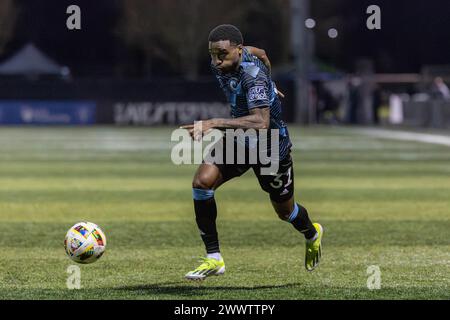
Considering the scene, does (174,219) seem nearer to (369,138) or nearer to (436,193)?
(436,193)

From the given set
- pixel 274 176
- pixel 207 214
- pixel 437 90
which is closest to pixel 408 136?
pixel 437 90

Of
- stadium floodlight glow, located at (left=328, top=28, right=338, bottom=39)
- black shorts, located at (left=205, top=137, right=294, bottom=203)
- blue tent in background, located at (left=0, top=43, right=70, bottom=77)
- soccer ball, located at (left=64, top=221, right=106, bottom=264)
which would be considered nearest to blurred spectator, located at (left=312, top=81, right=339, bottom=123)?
blue tent in background, located at (left=0, top=43, right=70, bottom=77)

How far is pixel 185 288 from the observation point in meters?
9.30

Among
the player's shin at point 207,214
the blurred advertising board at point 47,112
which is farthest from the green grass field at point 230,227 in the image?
the blurred advertising board at point 47,112

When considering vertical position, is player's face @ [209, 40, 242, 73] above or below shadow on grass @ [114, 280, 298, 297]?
above

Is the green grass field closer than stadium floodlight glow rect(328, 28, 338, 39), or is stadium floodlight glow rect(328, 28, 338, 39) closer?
the green grass field

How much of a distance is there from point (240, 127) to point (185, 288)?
140cm

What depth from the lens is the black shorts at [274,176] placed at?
9.59 meters

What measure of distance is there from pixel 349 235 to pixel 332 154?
14612 millimetres

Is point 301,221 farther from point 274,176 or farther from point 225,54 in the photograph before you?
point 225,54

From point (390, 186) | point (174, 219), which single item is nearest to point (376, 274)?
point (174, 219)

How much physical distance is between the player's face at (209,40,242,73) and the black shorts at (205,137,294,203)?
0.87 m

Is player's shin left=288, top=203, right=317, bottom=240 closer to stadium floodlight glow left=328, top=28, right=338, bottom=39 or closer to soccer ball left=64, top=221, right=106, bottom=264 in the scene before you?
soccer ball left=64, top=221, right=106, bottom=264

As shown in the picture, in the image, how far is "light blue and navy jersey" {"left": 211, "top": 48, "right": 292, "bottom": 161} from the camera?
919 centimetres
